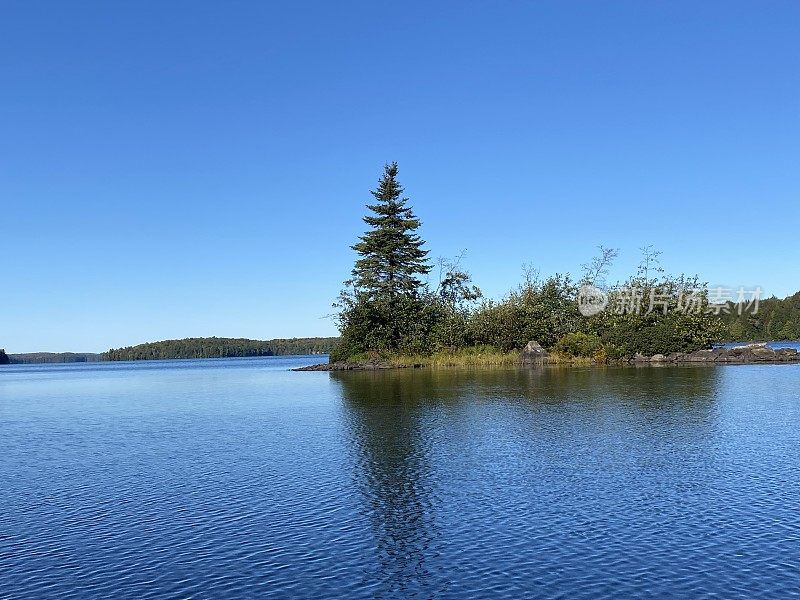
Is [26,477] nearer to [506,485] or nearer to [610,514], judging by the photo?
[506,485]

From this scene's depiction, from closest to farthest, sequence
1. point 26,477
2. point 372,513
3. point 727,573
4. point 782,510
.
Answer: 1. point 727,573
2. point 782,510
3. point 372,513
4. point 26,477

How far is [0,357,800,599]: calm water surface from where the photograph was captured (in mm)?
12312

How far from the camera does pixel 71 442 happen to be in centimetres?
2892

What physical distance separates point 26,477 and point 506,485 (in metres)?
14.7

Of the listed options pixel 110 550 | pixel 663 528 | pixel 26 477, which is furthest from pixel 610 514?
pixel 26 477

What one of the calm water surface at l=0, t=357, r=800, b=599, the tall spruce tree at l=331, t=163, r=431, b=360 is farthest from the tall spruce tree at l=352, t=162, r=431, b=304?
the calm water surface at l=0, t=357, r=800, b=599

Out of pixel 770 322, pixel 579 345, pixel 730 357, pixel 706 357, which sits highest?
pixel 770 322

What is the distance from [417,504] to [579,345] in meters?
60.8

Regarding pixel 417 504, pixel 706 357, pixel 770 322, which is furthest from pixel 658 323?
pixel 770 322

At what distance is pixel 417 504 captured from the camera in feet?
→ 56.6

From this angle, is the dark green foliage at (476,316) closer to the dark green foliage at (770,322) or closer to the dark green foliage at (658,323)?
the dark green foliage at (658,323)

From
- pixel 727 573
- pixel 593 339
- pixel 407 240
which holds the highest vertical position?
pixel 407 240

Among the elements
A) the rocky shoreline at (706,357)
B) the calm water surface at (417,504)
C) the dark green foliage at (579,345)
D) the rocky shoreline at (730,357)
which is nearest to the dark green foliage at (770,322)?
the rocky shoreline at (730,357)

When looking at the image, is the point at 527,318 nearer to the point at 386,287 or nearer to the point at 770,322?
the point at 386,287
